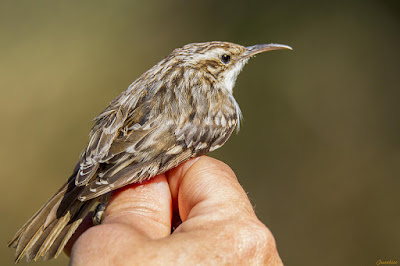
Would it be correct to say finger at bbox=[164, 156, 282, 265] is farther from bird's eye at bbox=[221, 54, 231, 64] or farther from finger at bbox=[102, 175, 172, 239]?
bird's eye at bbox=[221, 54, 231, 64]

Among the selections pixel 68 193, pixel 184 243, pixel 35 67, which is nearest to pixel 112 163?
pixel 68 193

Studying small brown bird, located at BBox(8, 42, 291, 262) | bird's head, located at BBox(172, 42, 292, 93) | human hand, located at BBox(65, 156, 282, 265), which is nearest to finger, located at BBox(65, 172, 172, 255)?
human hand, located at BBox(65, 156, 282, 265)

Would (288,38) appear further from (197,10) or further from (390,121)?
(390,121)

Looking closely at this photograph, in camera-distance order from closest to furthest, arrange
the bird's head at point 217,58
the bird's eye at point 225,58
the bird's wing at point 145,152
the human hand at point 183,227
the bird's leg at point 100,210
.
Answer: the human hand at point 183,227, the bird's wing at point 145,152, the bird's leg at point 100,210, the bird's head at point 217,58, the bird's eye at point 225,58

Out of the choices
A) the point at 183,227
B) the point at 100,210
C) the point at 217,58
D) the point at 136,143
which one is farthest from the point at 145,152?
the point at 217,58

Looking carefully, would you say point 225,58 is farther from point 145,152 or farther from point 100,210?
point 100,210

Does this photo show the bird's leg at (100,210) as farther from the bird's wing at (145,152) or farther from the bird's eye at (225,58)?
the bird's eye at (225,58)

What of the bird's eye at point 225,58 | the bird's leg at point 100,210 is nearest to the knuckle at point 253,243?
the bird's leg at point 100,210
